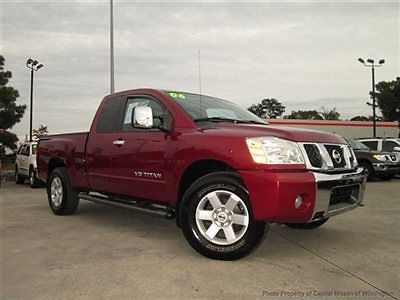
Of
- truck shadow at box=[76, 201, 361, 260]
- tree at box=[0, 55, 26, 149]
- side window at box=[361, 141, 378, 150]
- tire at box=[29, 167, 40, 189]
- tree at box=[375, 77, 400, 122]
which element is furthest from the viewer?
tree at box=[375, 77, 400, 122]

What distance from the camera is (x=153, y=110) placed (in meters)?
5.03

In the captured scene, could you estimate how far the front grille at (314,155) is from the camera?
3.88 m

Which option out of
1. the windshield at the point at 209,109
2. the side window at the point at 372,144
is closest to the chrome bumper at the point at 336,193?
the windshield at the point at 209,109

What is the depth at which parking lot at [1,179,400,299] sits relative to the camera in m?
3.23

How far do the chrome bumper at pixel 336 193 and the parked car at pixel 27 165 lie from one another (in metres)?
10.4

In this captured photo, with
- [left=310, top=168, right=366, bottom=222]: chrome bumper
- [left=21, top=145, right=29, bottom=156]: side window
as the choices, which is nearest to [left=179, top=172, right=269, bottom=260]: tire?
[left=310, top=168, right=366, bottom=222]: chrome bumper

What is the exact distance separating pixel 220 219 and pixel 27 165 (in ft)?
36.3

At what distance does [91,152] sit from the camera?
5.80 meters

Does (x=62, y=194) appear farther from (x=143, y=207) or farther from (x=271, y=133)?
(x=271, y=133)

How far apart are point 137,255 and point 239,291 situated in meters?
1.40

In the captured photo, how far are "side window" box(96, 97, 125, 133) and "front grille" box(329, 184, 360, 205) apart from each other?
115 inches

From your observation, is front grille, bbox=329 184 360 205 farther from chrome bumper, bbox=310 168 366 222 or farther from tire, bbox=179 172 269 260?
tire, bbox=179 172 269 260

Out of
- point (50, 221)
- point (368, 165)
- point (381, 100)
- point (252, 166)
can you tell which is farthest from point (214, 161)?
point (381, 100)

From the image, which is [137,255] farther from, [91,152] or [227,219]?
[91,152]
